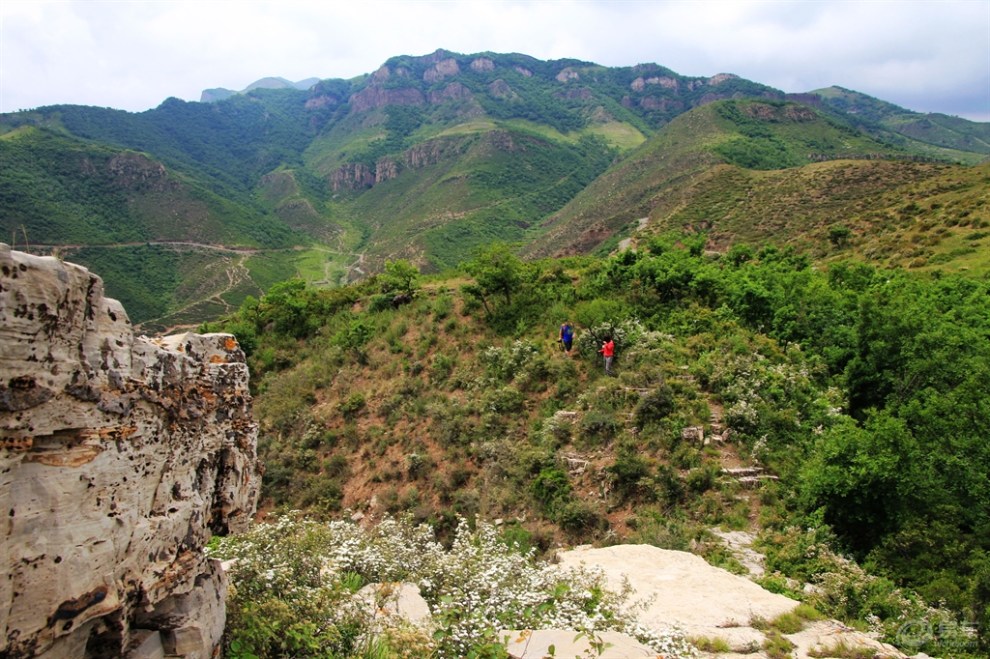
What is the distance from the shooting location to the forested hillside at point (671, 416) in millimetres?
8344

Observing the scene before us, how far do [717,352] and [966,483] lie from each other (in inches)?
241

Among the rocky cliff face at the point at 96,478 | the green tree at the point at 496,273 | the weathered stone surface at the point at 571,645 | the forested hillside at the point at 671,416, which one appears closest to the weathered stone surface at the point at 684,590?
the forested hillside at the point at 671,416

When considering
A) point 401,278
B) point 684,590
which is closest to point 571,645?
point 684,590

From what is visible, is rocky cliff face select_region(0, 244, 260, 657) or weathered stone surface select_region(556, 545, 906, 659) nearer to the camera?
rocky cliff face select_region(0, 244, 260, 657)

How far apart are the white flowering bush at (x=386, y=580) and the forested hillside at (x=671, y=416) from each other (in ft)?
6.86

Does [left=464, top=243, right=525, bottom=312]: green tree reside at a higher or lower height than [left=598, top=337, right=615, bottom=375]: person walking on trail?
higher

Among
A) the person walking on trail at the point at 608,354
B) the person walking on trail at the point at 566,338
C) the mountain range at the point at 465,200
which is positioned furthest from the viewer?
the mountain range at the point at 465,200

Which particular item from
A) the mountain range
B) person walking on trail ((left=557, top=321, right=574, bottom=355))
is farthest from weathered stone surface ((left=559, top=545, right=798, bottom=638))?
the mountain range

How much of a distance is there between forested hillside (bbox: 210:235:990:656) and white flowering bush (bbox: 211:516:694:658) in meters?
2.09

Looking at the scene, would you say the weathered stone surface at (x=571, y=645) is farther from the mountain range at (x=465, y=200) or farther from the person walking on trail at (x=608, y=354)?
the mountain range at (x=465, y=200)

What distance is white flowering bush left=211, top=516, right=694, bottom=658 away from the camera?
16.3ft

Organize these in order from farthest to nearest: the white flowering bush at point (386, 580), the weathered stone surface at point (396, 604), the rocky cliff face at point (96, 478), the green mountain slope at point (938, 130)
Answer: the green mountain slope at point (938, 130) < the weathered stone surface at point (396, 604) < the white flowering bush at point (386, 580) < the rocky cliff face at point (96, 478)

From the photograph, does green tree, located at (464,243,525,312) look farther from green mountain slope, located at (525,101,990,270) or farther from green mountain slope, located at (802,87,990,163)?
green mountain slope, located at (802,87,990,163)

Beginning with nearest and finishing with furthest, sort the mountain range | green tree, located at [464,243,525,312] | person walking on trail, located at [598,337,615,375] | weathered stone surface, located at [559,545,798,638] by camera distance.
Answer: weathered stone surface, located at [559,545,798,638]
person walking on trail, located at [598,337,615,375]
green tree, located at [464,243,525,312]
the mountain range
